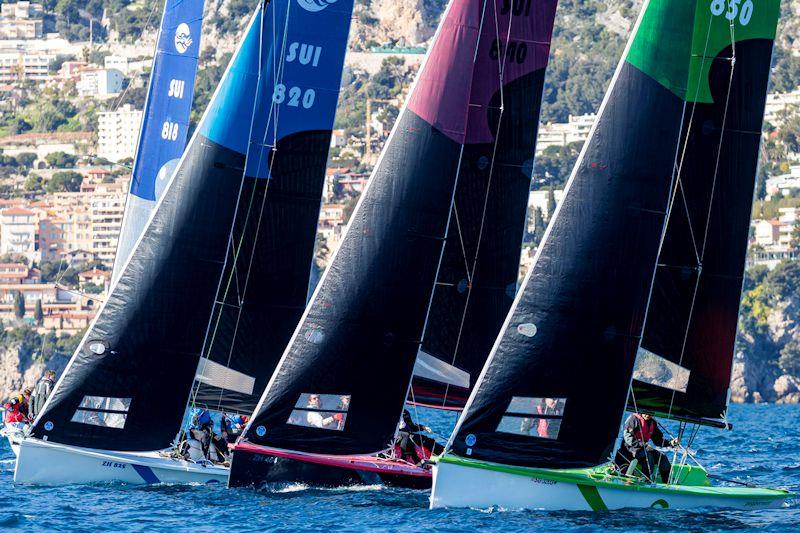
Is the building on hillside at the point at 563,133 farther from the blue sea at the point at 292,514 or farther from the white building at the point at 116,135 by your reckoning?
the blue sea at the point at 292,514

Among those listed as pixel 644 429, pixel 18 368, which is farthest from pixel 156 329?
pixel 18 368

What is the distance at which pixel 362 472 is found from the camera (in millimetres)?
20516

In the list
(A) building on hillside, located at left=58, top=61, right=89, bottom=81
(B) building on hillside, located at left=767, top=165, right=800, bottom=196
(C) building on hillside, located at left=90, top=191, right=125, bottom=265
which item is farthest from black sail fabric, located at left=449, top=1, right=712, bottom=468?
(A) building on hillside, located at left=58, top=61, right=89, bottom=81

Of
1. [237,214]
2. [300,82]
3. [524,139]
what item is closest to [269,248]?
[237,214]

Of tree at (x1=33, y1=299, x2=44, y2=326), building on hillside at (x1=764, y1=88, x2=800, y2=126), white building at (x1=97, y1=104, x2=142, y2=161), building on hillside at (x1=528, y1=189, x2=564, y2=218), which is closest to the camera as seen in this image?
tree at (x1=33, y1=299, x2=44, y2=326)

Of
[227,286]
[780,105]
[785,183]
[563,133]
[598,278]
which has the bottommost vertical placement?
[227,286]

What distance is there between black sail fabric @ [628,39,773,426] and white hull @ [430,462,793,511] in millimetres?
1484

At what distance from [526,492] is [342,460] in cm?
271

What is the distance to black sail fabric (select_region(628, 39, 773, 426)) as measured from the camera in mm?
20047

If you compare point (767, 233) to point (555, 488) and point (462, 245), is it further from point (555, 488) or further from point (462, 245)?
point (555, 488)

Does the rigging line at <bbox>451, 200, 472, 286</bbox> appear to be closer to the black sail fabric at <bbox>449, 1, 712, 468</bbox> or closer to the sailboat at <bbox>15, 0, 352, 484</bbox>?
the sailboat at <bbox>15, 0, 352, 484</bbox>

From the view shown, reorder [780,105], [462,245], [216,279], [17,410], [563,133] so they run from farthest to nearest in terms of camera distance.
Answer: [780,105]
[563,133]
[17,410]
[462,245]
[216,279]

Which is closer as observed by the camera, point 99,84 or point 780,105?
point 780,105

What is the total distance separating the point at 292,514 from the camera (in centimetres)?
1927
